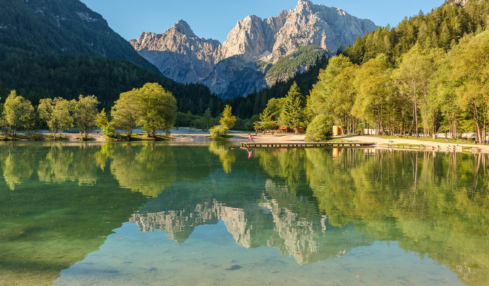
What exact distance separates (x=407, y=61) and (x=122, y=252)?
59856mm

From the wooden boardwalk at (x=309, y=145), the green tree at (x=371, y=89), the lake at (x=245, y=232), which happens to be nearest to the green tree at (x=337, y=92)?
the green tree at (x=371, y=89)

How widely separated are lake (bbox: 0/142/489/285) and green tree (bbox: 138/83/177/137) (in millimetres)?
57982

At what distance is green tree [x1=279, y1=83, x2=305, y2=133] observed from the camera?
96.9 m

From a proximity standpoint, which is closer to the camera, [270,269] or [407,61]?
[270,269]

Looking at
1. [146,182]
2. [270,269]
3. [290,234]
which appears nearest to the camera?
[270,269]

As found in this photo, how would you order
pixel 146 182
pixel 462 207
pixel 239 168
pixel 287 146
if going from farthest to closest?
1. pixel 287 146
2. pixel 239 168
3. pixel 146 182
4. pixel 462 207

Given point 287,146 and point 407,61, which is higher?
point 407,61

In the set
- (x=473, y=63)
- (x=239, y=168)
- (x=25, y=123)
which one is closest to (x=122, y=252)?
(x=239, y=168)

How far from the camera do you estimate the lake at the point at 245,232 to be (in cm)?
764

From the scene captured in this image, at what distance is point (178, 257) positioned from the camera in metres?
8.59

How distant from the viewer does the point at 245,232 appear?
10680 mm

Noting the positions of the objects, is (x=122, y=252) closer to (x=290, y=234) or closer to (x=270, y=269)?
(x=270, y=269)

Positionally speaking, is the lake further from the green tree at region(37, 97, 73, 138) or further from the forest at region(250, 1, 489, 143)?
the green tree at region(37, 97, 73, 138)

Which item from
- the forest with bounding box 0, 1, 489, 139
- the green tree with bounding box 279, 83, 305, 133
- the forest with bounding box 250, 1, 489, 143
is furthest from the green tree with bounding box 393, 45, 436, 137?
the green tree with bounding box 279, 83, 305, 133
